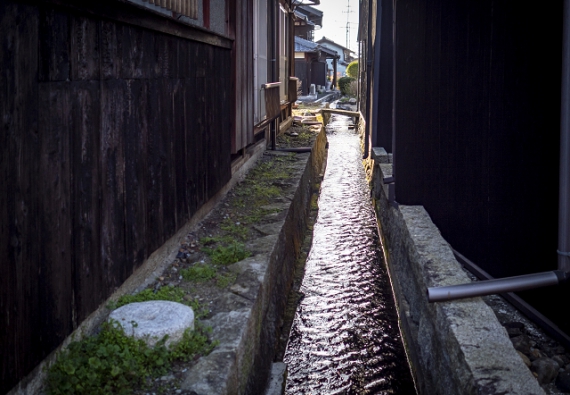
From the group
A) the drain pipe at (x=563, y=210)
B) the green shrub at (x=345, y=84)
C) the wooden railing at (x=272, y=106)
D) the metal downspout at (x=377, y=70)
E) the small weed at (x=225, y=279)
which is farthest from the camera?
the green shrub at (x=345, y=84)

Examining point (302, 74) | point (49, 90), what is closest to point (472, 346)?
point (49, 90)

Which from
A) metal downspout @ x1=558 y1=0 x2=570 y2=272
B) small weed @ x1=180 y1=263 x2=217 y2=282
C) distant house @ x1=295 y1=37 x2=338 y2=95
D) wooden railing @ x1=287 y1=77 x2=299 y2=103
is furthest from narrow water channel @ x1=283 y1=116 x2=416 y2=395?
distant house @ x1=295 y1=37 x2=338 y2=95

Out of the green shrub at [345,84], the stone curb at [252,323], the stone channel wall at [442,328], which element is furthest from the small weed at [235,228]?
the green shrub at [345,84]

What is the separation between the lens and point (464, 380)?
336 cm

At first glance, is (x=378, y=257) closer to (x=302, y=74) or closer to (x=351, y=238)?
(x=351, y=238)

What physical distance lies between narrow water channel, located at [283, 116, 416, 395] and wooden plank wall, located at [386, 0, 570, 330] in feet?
3.84

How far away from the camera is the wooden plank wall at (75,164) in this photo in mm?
2752

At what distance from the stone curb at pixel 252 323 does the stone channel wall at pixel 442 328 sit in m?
1.23

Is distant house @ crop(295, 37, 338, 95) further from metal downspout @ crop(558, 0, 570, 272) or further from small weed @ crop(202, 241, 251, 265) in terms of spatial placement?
metal downspout @ crop(558, 0, 570, 272)

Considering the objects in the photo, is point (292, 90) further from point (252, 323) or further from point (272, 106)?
point (252, 323)

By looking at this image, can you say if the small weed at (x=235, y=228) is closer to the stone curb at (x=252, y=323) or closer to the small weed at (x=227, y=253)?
the stone curb at (x=252, y=323)

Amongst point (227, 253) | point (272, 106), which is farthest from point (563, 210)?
point (272, 106)

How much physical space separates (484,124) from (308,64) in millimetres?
32096

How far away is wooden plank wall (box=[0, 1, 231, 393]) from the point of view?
2752mm
